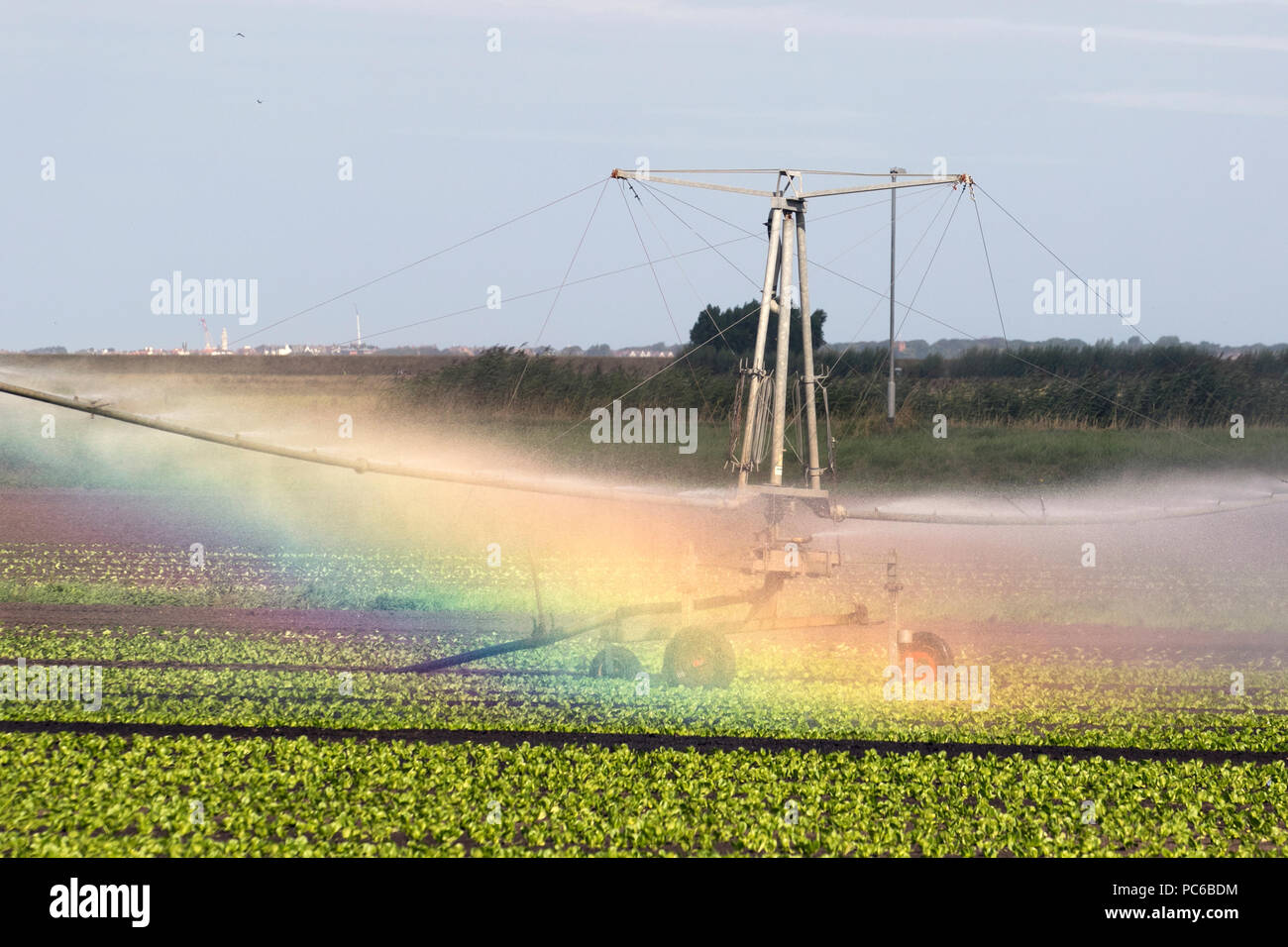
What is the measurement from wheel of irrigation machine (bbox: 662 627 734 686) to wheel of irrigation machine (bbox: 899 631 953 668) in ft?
9.35

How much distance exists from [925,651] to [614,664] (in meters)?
5.29

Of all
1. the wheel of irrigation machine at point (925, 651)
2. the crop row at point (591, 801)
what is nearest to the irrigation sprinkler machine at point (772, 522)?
the wheel of irrigation machine at point (925, 651)

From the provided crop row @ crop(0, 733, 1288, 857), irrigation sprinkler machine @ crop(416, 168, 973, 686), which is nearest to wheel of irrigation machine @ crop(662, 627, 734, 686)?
irrigation sprinkler machine @ crop(416, 168, 973, 686)

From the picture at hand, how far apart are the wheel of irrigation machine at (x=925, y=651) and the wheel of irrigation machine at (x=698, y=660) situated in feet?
9.35

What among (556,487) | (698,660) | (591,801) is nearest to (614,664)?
(698,660)

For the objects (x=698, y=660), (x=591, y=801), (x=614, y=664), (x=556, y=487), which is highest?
(x=556, y=487)

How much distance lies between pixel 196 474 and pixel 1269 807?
42459 millimetres

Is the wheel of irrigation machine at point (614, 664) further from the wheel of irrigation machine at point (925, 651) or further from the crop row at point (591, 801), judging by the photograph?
the crop row at point (591, 801)

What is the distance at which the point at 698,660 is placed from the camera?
20.7m

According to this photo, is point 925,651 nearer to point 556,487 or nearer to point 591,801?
point 556,487

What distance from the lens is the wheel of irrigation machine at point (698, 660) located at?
67.4ft

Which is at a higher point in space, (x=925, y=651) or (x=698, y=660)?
(x=925, y=651)
